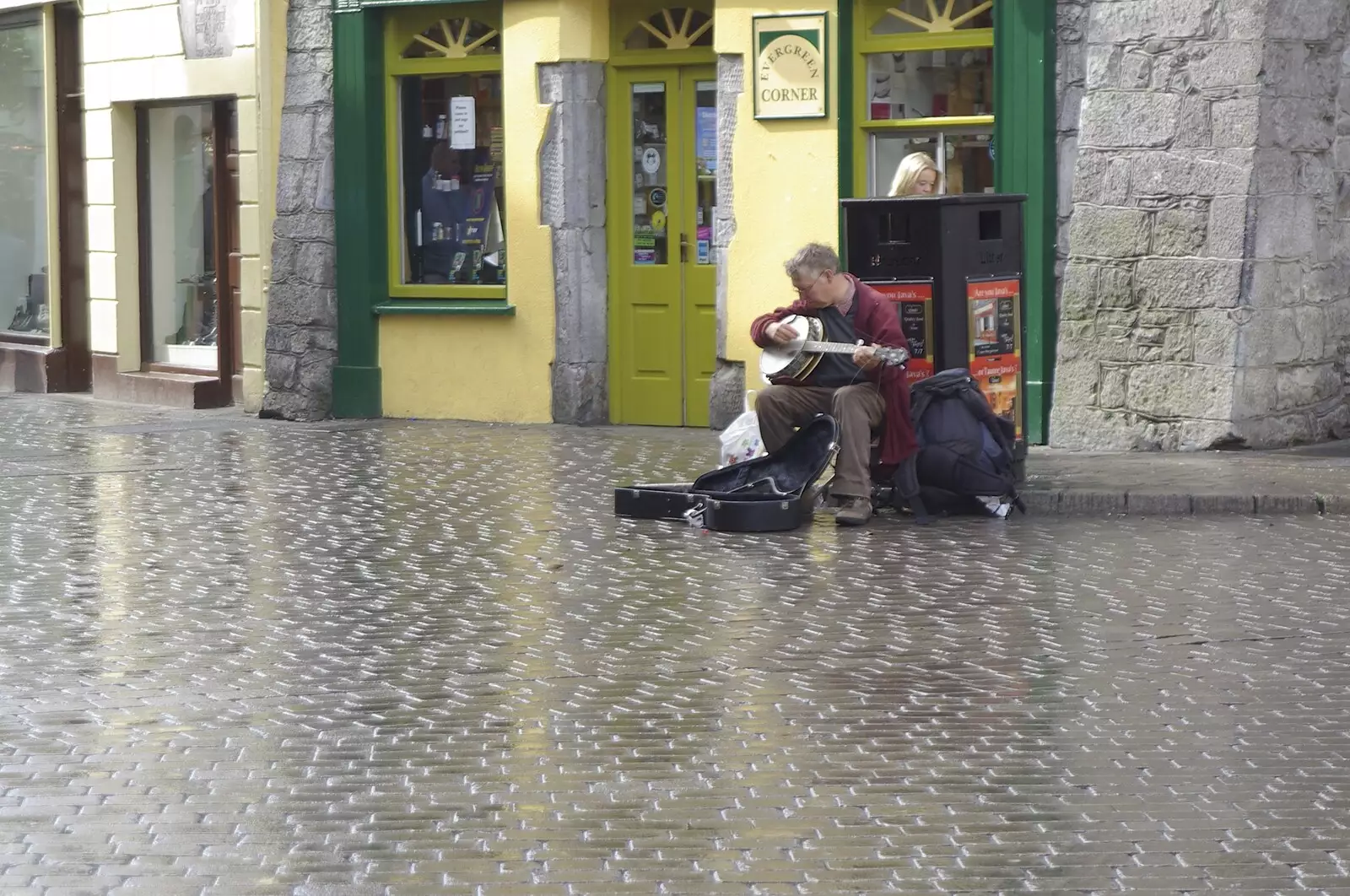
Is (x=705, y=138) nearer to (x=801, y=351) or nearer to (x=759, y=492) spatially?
(x=801, y=351)

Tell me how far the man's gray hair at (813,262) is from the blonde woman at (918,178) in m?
1.29

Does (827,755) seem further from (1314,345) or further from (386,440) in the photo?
(386,440)

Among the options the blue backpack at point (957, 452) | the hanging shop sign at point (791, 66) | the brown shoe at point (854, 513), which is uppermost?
the hanging shop sign at point (791, 66)

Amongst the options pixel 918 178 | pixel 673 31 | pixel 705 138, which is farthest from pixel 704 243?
pixel 918 178

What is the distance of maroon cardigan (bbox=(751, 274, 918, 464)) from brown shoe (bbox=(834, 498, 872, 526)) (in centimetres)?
27

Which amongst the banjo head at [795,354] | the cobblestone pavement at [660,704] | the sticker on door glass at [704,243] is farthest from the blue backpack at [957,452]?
the sticker on door glass at [704,243]

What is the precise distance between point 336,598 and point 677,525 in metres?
2.44

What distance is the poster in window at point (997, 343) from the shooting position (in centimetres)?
1130

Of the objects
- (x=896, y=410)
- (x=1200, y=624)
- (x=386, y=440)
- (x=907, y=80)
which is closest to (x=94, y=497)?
(x=386, y=440)

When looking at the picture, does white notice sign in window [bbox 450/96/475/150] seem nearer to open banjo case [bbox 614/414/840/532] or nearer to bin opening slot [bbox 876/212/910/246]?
bin opening slot [bbox 876/212/910/246]

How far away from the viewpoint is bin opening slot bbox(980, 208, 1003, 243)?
1141cm

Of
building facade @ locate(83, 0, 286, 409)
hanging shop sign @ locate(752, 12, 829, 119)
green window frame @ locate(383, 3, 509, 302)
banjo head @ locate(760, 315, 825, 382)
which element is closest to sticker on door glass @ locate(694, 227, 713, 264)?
hanging shop sign @ locate(752, 12, 829, 119)

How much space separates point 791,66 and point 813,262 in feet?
13.3

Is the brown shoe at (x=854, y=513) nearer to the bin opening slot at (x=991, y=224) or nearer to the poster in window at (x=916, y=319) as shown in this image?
the poster in window at (x=916, y=319)
